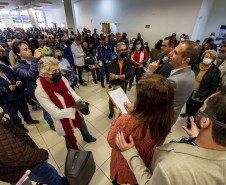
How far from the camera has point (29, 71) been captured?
193cm

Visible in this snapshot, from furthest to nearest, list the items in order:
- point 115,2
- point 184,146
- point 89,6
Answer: point 89,6 < point 115,2 < point 184,146

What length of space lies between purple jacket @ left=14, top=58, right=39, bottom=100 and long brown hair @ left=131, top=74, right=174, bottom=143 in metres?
1.93

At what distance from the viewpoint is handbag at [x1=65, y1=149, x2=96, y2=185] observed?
1393 millimetres

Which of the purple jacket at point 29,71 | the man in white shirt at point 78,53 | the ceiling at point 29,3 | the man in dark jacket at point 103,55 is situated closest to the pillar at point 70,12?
the ceiling at point 29,3

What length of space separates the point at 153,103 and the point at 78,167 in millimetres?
1353

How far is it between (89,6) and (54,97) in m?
13.2

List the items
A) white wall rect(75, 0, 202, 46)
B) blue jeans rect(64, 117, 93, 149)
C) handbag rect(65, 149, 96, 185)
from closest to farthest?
handbag rect(65, 149, 96, 185), blue jeans rect(64, 117, 93, 149), white wall rect(75, 0, 202, 46)

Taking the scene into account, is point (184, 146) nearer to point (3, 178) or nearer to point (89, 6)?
point (3, 178)

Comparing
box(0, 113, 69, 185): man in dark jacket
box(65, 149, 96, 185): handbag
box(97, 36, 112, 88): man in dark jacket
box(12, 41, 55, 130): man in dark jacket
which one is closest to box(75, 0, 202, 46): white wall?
box(97, 36, 112, 88): man in dark jacket

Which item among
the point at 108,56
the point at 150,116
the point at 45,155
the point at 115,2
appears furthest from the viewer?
the point at 115,2

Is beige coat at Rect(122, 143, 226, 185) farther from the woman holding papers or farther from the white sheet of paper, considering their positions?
the white sheet of paper

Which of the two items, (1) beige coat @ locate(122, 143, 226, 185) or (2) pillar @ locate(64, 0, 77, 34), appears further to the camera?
(2) pillar @ locate(64, 0, 77, 34)

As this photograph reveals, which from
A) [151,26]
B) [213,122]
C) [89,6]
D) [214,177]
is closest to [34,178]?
[214,177]

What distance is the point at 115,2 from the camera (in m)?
8.78
